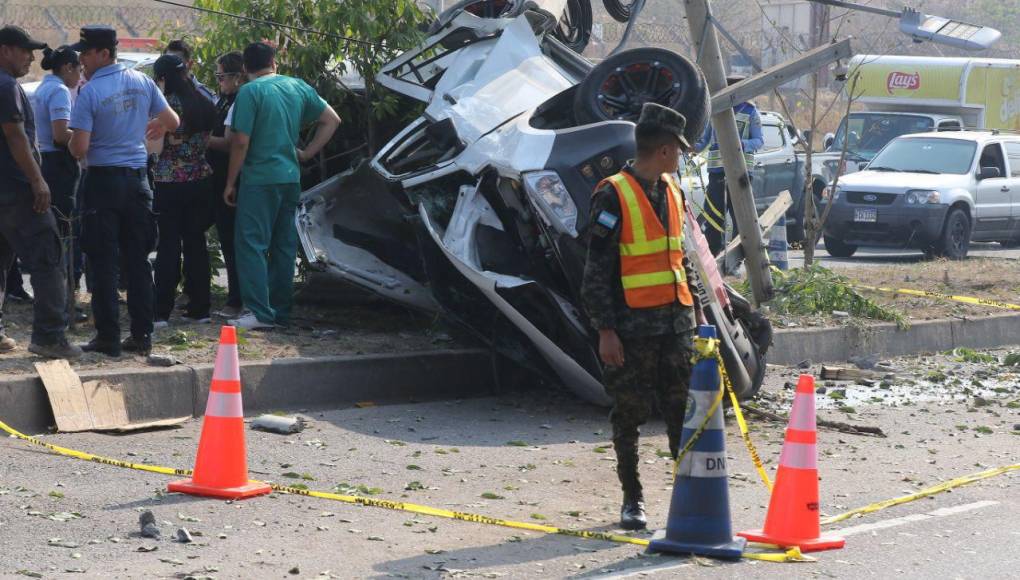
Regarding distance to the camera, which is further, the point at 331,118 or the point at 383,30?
the point at 383,30

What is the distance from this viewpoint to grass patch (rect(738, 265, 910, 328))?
40.7ft

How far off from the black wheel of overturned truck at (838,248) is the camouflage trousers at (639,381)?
49.0 ft

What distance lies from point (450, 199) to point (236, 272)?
6.05 ft

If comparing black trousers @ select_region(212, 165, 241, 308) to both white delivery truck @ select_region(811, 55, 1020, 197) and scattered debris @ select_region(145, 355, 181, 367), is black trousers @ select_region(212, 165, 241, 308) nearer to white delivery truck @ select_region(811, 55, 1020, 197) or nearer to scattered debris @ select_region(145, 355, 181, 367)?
scattered debris @ select_region(145, 355, 181, 367)

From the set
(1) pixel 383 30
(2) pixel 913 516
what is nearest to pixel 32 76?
(1) pixel 383 30

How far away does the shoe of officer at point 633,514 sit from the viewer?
6.12 meters

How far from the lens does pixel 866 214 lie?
20.2 meters

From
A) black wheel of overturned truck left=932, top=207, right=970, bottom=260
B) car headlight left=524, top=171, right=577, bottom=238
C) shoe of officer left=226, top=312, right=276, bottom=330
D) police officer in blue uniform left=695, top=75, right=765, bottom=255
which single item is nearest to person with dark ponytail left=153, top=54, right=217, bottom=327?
shoe of officer left=226, top=312, right=276, bottom=330

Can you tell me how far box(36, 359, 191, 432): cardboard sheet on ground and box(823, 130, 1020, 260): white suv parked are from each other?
14.1m

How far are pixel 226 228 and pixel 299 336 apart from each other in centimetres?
102

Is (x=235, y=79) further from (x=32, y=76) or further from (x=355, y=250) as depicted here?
(x=32, y=76)

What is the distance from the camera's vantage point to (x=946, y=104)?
2698cm

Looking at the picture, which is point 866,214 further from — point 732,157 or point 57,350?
point 57,350

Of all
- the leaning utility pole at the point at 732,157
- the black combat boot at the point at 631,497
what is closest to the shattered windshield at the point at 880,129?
the leaning utility pole at the point at 732,157
